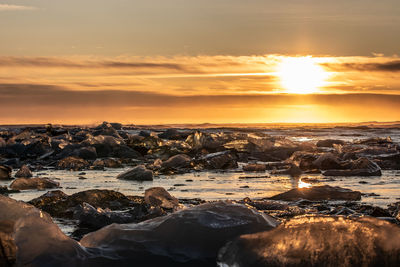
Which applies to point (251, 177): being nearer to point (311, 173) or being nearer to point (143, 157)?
point (311, 173)

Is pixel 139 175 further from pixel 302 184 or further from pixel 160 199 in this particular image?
pixel 160 199

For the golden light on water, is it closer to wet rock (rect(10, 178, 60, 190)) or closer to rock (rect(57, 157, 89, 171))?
wet rock (rect(10, 178, 60, 190))

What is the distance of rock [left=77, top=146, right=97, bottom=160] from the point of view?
11992 millimetres

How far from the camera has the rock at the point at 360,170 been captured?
8.09m

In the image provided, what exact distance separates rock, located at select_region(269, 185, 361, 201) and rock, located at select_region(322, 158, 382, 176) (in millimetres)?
2583

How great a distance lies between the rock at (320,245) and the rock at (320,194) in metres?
2.78

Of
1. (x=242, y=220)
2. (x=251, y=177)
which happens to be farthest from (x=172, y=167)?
(x=242, y=220)

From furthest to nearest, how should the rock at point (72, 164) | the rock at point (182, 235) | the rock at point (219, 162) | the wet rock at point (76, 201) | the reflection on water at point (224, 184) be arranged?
the rock at point (72, 164)
the rock at point (219, 162)
the reflection on water at point (224, 184)
the wet rock at point (76, 201)
the rock at point (182, 235)

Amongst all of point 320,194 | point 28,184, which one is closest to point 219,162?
point 28,184

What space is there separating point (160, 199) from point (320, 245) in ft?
8.13

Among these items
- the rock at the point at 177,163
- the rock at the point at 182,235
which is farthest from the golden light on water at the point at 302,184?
the rock at the point at 182,235

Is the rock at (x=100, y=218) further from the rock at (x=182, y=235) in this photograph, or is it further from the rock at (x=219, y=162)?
the rock at (x=219, y=162)

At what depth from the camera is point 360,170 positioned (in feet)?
26.8

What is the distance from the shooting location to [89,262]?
112 inches
